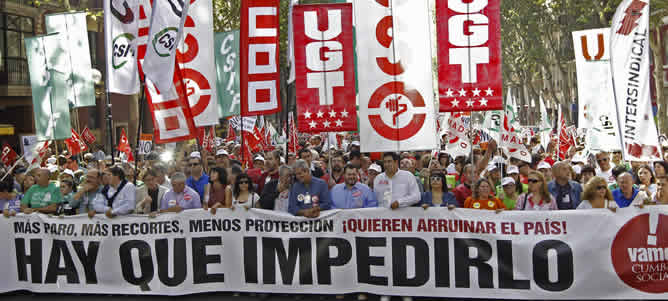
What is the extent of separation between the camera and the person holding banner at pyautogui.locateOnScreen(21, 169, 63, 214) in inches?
427

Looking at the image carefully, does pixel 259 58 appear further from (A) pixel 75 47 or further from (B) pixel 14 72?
(B) pixel 14 72

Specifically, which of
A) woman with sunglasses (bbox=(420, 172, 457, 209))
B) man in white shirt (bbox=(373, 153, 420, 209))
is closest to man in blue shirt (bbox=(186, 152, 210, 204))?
man in white shirt (bbox=(373, 153, 420, 209))

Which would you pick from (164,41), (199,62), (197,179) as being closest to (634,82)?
(197,179)

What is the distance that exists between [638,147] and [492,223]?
2089 millimetres

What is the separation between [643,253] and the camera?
887cm

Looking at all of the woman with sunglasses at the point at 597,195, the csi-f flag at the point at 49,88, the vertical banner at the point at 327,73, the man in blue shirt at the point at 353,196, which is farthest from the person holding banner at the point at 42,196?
the woman with sunglasses at the point at 597,195

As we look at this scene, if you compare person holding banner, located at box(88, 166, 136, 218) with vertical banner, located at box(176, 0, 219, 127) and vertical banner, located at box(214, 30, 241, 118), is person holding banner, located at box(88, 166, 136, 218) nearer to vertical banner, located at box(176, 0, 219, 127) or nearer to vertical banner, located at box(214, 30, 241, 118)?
vertical banner, located at box(176, 0, 219, 127)

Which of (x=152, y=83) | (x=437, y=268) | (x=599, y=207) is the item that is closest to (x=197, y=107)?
(x=152, y=83)

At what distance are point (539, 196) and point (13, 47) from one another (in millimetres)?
32310

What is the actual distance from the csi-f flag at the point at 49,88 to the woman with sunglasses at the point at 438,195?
8.72 m

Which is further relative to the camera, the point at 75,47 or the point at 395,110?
the point at 75,47

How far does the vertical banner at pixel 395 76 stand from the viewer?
10.6 m

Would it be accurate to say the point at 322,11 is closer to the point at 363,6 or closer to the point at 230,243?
the point at 363,6

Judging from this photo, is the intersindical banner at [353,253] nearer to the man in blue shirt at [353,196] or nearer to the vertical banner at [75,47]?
the man in blue shirt at [353,196]
